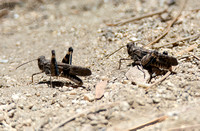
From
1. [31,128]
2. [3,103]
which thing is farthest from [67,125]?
[3,103]

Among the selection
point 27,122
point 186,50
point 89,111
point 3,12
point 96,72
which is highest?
point 3,12

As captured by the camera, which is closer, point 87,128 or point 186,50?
point 87,128

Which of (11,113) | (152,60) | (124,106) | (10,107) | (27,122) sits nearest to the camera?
(124,106)

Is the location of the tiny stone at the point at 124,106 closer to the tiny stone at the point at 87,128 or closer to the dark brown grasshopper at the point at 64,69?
the tiny stone at the point at 87,128

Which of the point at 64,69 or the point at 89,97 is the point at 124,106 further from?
the point at 64,69

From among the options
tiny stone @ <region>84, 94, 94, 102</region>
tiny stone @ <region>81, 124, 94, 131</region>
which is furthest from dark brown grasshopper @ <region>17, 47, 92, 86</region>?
tiny stone @ <region>81, 124, 94, 131</region>

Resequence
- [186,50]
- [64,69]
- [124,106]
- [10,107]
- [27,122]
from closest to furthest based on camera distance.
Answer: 1. [124,106]
2. [27,122]
3. [10,107]
4. [64,69]
5. [186,50]

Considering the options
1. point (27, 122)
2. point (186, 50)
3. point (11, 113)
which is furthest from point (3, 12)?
point (186, 50)
